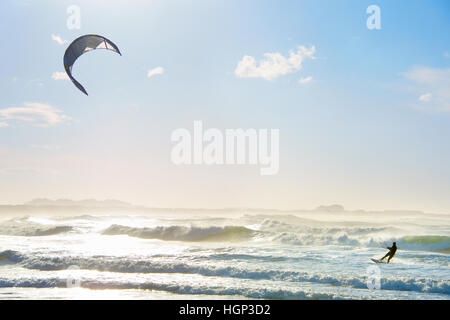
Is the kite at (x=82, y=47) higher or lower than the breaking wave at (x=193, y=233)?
higher

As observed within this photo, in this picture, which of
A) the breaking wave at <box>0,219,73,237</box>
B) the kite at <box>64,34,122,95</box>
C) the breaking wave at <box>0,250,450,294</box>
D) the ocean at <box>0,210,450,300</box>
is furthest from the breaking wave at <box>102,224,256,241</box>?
the kite at <box>64,34,122,95</box>

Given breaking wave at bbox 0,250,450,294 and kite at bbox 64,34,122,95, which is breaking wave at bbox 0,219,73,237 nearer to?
breaking wave at bbox 0,250,450,294

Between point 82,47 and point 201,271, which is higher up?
point 82,47

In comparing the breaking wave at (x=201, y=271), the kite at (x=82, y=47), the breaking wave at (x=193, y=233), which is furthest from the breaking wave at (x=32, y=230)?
the kite at (x=82, y=47)

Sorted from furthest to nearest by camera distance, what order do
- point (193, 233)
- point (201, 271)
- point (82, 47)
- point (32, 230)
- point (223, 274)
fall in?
point (32, 230), point (193, 233), point (201, 271), point (223, 274), point (82, 47)

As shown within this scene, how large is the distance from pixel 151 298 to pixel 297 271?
519 cm

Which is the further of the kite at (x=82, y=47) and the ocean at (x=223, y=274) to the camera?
the kite at (x=82, y=47)

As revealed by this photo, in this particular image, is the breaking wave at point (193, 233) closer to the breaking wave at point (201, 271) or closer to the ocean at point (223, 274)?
the ocean at point (223, 274)

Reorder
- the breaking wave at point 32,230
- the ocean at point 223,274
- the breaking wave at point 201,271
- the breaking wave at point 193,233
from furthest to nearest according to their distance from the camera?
the breaking wave at point 32,230, the breaking wave at point 193,233, the breaking wave at point 201,271, the ocean at point 223,274

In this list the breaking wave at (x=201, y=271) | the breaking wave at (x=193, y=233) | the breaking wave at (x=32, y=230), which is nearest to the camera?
the breaking wave at (x=201, y=271)

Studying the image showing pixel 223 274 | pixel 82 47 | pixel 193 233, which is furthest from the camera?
pixel 193 233

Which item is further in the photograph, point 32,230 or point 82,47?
point 32,230

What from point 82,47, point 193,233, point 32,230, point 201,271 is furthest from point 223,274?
point 32,230

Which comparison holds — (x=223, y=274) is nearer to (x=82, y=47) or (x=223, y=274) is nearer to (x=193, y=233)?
(x=82, y=47)
